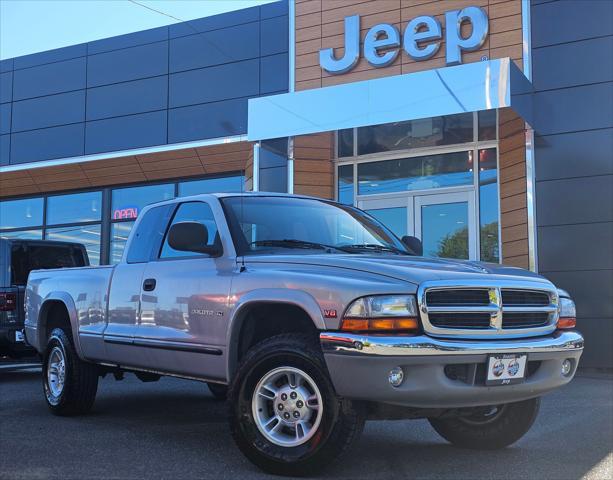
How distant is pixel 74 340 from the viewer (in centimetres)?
632

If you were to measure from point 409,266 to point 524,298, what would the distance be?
0.82 metres

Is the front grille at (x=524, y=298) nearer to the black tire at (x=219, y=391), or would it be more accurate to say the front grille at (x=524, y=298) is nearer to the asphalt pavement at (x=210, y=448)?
the asphalt pavement at (x=210, y=448)

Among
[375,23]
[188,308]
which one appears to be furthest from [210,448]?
[375,23]

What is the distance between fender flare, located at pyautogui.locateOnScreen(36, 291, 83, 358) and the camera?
20.6 feet

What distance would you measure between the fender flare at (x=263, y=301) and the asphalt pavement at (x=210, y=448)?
2.36 feet

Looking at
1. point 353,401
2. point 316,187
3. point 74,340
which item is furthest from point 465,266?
point 316,187

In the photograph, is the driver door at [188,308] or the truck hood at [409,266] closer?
the truck hood at [409,266]

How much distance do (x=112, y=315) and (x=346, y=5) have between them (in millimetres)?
9276

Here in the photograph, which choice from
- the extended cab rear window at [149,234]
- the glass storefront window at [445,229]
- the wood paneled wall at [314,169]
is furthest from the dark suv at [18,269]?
the glass storefront window at [445,229]

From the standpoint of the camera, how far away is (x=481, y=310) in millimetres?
4070

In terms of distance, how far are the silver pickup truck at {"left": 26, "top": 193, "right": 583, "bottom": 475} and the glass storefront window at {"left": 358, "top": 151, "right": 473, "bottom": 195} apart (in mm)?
7469

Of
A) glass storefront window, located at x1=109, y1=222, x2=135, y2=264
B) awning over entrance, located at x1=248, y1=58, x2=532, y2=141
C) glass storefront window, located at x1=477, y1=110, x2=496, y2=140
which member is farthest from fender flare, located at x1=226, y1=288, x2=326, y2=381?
glass storefront window, located at x1=109, y1=222, x2=135, y2=264

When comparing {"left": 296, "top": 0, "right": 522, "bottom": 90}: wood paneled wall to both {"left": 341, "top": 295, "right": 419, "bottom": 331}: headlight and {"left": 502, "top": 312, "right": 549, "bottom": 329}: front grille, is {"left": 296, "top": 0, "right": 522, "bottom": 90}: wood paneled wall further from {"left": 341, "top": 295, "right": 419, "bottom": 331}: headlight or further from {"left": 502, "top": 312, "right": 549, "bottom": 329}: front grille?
{"left": 341, "top": 295, "right": 419, "bottom": 331}: headlight

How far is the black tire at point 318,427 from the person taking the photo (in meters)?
3.91
